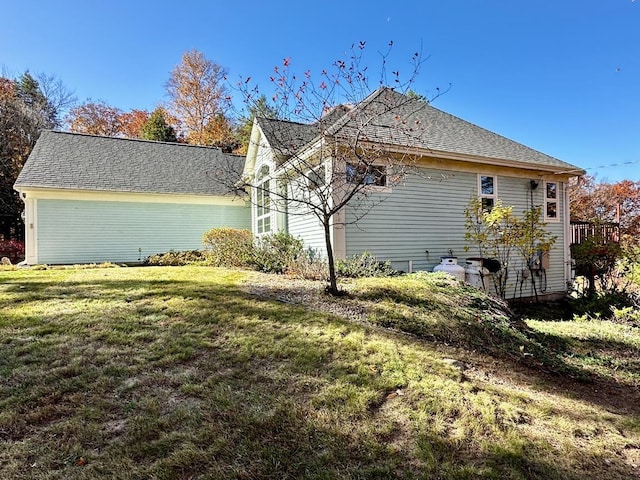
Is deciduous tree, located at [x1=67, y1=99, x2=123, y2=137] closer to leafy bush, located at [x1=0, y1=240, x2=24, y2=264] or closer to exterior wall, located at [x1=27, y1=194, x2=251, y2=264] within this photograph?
leafy bush, located at [x1=0, y1=240, x2=24, y2=264]

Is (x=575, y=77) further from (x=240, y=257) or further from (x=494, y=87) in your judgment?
(x=240, y=257)

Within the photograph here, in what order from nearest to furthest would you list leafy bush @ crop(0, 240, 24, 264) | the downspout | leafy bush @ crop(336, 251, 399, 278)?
leafy bush @ crop(336, 251, 399, 278)
the downspout
leafy bush @ crop(0, 240, 24, 264)

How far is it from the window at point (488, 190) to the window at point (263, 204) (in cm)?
636

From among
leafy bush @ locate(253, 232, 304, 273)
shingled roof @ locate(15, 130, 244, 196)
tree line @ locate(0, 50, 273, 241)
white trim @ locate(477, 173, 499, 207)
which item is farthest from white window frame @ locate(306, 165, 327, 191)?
tree line @ locate(0, 50, 273, 241)

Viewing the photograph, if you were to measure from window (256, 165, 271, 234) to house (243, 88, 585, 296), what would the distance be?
0.11m

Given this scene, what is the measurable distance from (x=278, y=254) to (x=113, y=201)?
853 centimetres

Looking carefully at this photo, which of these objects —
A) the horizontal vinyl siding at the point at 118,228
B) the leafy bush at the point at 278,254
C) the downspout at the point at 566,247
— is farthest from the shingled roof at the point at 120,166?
the downspout at the point at 566,247

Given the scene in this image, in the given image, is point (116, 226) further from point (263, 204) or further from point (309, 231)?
point (309, 231)

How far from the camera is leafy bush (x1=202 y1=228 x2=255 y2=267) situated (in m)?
9.81

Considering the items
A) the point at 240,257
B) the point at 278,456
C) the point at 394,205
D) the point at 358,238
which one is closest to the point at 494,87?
the point at 394,205

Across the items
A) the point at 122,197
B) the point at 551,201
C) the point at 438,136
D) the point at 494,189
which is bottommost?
the point at 551,201

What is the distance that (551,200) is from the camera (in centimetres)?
1082

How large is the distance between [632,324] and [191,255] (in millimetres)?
12515

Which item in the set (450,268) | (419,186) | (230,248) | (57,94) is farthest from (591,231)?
(57,94)
